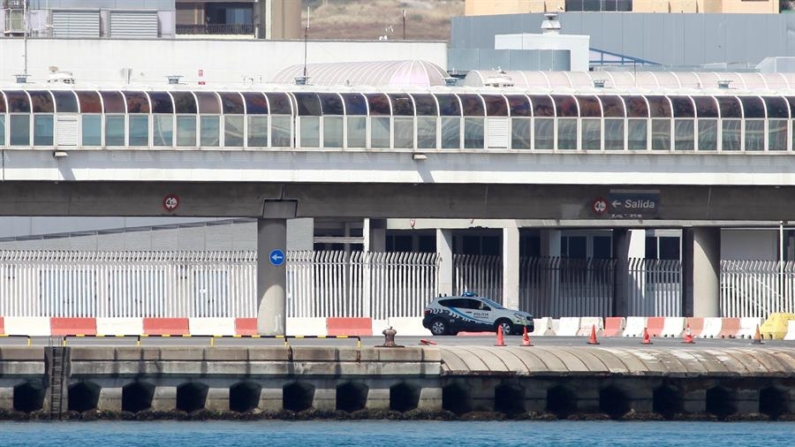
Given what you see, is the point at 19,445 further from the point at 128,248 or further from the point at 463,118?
the point at 128,248

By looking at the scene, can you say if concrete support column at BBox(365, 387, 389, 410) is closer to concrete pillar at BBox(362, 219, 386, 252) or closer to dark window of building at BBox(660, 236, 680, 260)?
concrete pillar at BBox(362, 219, 386, 252)

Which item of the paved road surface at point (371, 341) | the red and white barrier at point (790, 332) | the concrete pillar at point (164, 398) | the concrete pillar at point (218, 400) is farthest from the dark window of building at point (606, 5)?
the concrete pillar at point (164, 398)

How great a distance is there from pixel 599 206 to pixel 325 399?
20.3 meters

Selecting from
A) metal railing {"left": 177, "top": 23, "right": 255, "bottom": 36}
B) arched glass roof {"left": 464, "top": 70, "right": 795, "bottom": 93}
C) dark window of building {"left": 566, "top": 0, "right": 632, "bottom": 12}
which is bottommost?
arched glass roof {"left": 464, "top": 70, "right": 795, "bottom": 93}

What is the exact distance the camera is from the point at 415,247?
9288cm

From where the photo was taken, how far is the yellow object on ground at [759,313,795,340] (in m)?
61.4

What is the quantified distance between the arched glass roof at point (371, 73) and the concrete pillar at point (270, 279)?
72.2ft

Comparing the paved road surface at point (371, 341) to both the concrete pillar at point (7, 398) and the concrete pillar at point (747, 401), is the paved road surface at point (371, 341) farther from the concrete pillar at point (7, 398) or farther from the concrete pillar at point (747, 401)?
the concrete pillar at point (747, 401)

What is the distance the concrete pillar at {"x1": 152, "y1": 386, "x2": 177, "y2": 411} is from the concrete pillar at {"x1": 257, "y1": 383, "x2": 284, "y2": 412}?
82.6 inches

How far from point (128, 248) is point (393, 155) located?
1845 centimetres

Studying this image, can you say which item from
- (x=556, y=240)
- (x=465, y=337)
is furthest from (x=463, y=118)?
(x=556, y=240)

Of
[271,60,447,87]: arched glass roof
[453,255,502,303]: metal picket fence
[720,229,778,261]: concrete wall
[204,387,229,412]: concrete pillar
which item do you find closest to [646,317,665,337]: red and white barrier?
[453,255,502,303]: metal picket fence

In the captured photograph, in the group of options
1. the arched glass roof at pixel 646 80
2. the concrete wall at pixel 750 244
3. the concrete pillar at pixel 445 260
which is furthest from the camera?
the concrete wall at pixel 750 244

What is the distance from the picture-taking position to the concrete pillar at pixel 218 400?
150 feet
